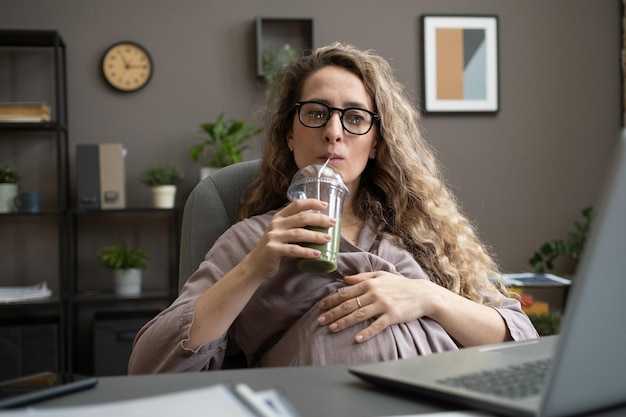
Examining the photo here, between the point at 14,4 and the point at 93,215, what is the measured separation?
120 cm

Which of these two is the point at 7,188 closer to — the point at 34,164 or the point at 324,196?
the point at 34,164

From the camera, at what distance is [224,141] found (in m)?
3.83

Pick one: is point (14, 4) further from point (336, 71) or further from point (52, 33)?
point (336, 71)

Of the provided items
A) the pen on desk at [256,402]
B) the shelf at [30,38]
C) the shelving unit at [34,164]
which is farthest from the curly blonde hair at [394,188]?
the shelving unit at [34,164]

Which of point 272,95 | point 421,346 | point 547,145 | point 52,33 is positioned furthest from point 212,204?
point 547,145

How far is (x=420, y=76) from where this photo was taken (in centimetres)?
421

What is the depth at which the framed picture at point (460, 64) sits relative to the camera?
419 centimetres

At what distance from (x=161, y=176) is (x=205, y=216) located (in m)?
2.22

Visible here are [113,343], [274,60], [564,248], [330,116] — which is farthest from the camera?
[564,248]

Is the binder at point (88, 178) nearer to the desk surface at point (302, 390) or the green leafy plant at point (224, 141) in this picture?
the green leafy plant at point (224, 141)

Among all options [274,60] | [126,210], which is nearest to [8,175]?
[126,210]

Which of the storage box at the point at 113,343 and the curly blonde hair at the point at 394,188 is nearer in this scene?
the curly blonde hair at the point at 394,188

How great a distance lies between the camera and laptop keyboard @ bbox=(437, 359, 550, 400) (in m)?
0.67

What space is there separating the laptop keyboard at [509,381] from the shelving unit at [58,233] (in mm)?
3174
